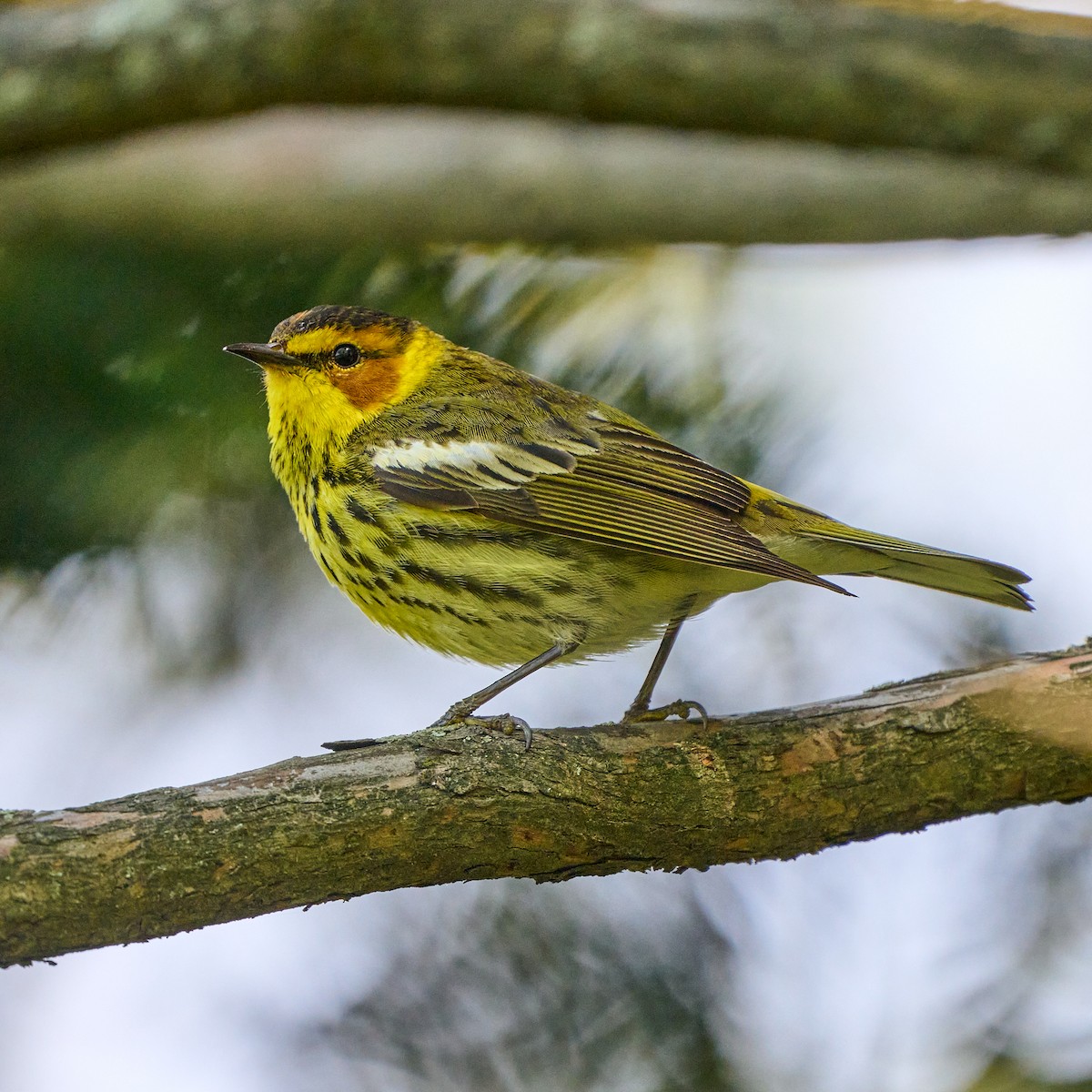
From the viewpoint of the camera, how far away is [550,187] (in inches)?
127

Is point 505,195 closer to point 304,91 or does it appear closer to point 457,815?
point 304,91

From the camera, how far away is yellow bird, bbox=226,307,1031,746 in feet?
Result: 11.4

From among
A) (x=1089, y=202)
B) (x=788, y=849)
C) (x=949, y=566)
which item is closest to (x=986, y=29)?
(x=1089, y=202)

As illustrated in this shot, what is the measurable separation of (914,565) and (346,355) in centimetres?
186

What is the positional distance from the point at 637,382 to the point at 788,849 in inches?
46.6

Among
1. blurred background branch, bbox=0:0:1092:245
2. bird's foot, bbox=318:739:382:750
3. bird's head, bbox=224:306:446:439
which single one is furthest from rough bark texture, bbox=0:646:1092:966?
bird's head, bbox=224:306:446:439

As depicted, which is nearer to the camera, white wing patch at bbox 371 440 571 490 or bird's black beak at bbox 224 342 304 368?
bird's black beak at bbox 224 342 304 368

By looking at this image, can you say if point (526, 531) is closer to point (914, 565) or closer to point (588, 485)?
point (588, 485)

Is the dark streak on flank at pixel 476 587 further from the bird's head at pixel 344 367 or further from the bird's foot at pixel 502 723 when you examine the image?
the bird's head at pixel 344 367

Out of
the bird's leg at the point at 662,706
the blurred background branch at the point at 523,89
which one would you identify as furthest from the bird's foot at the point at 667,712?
the blurred background branch at the point at 523,89

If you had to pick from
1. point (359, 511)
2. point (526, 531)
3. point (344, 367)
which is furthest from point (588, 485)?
point (344, 367)

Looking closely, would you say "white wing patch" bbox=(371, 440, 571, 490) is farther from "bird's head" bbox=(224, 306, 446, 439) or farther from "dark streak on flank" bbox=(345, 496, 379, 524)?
"bird's head" bbox=(224, 306, 446, 439)

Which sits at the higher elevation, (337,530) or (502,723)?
(337,530)

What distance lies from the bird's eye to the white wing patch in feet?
1.21
